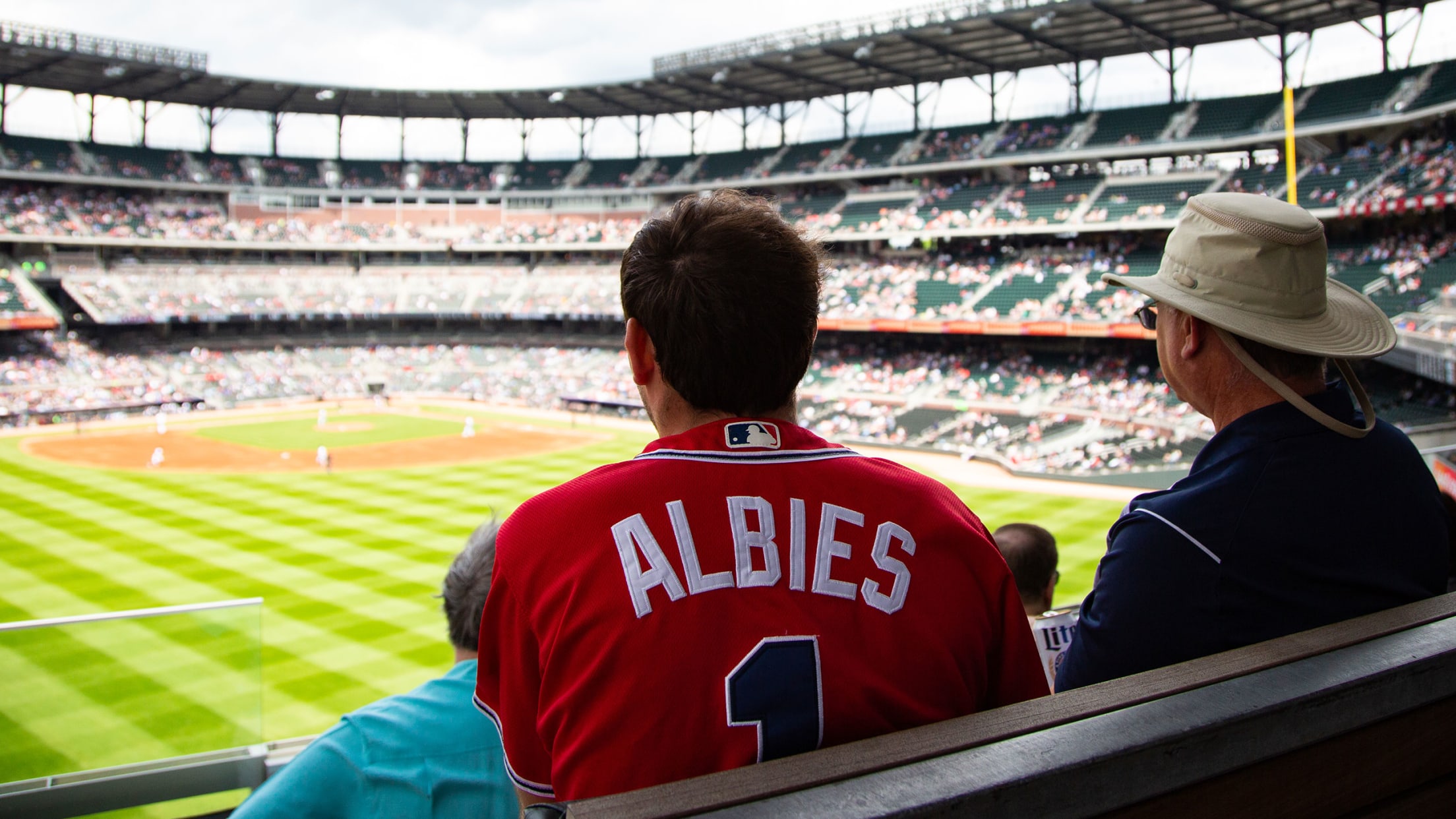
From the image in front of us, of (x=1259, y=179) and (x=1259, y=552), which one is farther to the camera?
(x=1259, y=179)

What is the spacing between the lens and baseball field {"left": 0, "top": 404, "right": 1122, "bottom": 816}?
18.6 feet

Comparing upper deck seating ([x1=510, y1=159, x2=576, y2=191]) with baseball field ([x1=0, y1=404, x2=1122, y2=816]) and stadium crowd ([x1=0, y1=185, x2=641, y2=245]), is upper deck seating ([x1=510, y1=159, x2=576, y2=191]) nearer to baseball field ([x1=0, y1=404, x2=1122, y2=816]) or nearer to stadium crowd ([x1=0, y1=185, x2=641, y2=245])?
A: stadium crowd ([x1=0, y1=185, x2=641, y2=245])

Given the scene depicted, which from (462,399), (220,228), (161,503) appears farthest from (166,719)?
(220,228)

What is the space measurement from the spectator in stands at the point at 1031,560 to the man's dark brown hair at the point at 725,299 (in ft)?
7.70

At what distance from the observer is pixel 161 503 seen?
2405 centimetres

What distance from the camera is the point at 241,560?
1870 centimetres

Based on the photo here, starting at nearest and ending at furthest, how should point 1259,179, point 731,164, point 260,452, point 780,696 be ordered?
point 780,696 < point 260,452 < point 1259,179 < point 731,164

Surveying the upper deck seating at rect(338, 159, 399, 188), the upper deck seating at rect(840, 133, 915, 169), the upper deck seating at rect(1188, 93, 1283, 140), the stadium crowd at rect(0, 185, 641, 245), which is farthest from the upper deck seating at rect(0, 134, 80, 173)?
the upper deck seating at rect(1188, 93, 1283, 140)

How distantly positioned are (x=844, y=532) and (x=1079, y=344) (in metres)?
40.1

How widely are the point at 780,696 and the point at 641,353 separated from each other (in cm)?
77

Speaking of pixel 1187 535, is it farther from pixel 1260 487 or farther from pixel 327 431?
pixel 327 431

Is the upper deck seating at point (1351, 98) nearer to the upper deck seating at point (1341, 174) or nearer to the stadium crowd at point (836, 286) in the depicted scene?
the upper deck seating at point (1341, 174)

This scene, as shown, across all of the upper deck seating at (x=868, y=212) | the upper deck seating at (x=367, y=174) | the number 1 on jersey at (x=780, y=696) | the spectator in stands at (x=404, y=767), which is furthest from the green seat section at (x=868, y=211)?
the number 1 on jersey at (x=780, y=696)

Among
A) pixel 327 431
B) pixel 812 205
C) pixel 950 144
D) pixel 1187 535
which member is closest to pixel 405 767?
pixel 1187 535
